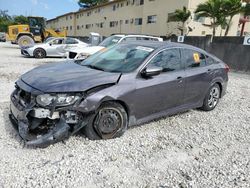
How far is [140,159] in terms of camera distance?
3.36 metres

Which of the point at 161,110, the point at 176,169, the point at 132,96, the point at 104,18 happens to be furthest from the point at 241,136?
the point at 104,18

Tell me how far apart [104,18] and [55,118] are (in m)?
35.3

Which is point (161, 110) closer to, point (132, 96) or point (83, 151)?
point (132, 96)

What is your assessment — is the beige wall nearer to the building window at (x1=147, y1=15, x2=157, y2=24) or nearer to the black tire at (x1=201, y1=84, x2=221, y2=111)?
the building window at (x1=147, y1=15, x2=157, y2=24)

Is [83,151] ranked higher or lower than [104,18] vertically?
lower

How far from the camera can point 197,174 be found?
3.10m

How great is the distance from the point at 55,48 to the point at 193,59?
12133mm

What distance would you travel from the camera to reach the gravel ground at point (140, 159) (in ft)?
9.38

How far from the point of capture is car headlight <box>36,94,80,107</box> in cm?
325

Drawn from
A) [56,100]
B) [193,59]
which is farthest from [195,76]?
[56,100]

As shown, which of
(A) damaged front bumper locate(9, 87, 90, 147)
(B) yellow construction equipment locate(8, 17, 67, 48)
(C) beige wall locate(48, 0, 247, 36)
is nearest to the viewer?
(A) damaged front bumper locate(9, 87, 90, 147)

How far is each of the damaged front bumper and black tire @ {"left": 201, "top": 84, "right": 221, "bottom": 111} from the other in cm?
314

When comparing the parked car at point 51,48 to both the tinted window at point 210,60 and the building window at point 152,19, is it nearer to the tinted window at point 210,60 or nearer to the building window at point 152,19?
the tinted window at point 210,60

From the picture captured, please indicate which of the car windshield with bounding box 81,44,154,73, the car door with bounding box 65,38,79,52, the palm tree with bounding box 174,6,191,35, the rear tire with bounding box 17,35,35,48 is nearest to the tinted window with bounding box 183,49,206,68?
the car windshield with bounding box 81,44,154,73
